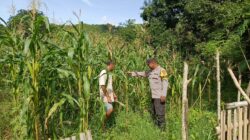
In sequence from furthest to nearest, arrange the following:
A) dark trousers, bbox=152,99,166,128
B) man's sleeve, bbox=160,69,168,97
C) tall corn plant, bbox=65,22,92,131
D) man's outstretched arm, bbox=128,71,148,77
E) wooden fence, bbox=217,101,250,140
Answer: man's outstretched arm, bbox=128,71,148,77 → dark trousers, bbox=152,99,166,128 → man's sleeve, bbox=160,69,168,97 → wooden fence, bbox=217,101,250,140 → tall corn plant, bbox=65,22,92,131

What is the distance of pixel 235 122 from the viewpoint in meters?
5.65

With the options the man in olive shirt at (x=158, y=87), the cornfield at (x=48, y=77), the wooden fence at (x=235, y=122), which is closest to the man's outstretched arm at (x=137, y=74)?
the man in olive shirt at (x=158, y=87)

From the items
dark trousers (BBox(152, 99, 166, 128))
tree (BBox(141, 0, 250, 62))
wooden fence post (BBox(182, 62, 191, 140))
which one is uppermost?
tree (BBox(141, 0, 250, 62))

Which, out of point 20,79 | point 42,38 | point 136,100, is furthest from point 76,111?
point 136,100

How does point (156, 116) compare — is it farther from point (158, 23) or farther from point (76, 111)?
point (158, 23)

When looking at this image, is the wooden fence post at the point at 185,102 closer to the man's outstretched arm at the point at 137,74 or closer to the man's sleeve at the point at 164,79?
the man's sleeve at the point at 164,79

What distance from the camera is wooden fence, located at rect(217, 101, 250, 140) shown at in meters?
5.43

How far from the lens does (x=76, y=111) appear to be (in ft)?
19.8

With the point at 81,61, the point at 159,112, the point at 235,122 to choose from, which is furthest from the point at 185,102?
the point at 159,112

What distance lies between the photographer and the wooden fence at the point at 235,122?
543 centimetres

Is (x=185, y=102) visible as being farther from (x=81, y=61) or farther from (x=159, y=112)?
(x=159, y=112)

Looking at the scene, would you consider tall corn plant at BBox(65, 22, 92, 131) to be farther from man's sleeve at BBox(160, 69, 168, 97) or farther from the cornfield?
man's sleeve at BBox(160, 69, 168, 97)

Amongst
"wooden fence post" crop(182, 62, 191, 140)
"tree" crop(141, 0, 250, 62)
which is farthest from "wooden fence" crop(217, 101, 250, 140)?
"wooden fence post" crop(182, 62, 191, 140)

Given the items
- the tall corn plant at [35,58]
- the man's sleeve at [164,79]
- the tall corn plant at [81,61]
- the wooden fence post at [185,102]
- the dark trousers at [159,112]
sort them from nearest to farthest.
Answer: the wooden fence post at [185,102], the tall corn plant at [35,58], the tall corn plant at [81,61], the man's sleeve at [164,79], the dark trousers at [159,112]
